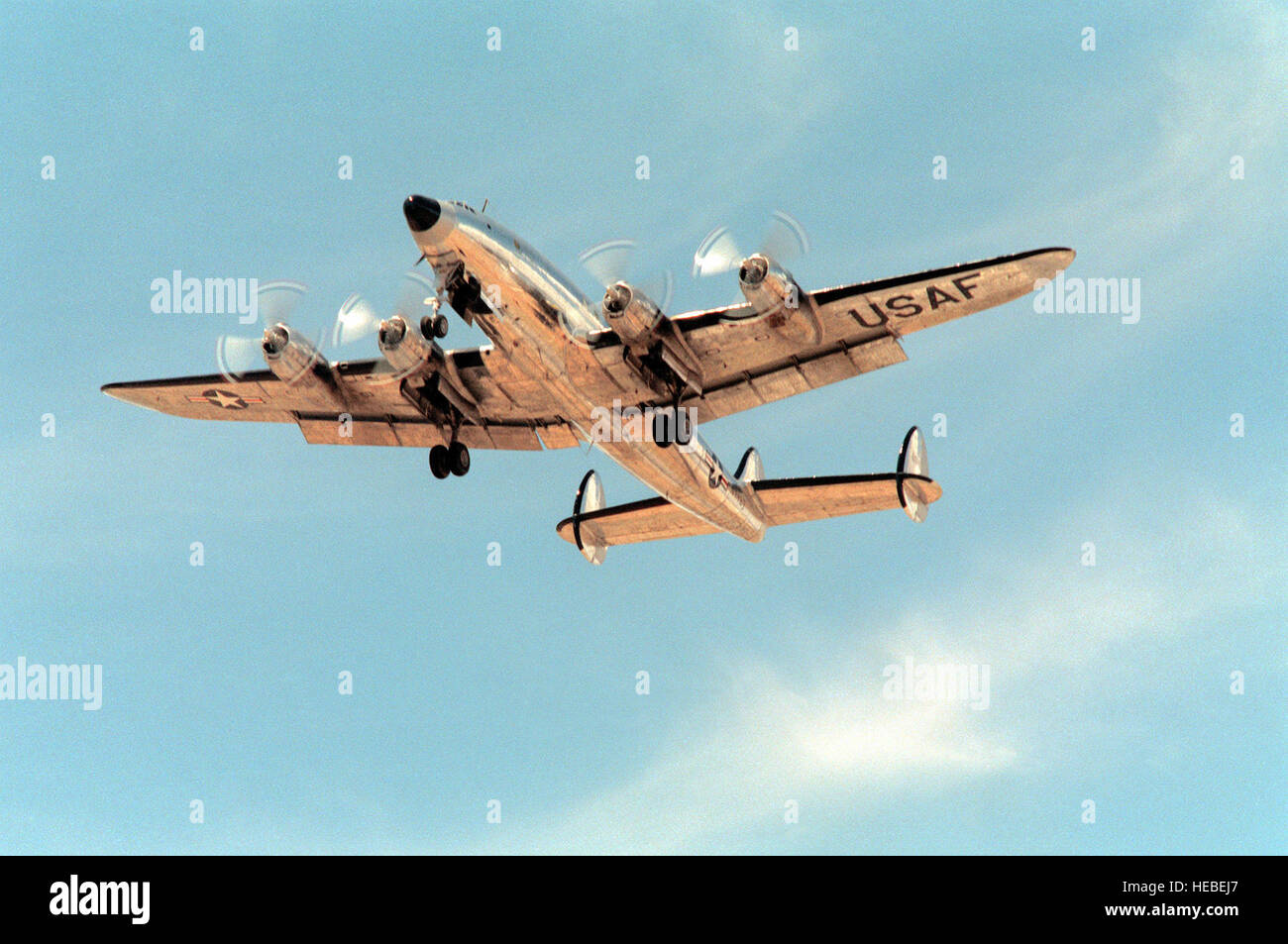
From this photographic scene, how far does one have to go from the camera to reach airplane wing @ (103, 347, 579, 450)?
99.8 ft

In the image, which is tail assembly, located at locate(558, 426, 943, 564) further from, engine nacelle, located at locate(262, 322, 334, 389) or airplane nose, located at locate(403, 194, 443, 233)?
airplane nose, located at locate(403, 194, 443, 233)

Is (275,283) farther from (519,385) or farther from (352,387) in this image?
(519,385)

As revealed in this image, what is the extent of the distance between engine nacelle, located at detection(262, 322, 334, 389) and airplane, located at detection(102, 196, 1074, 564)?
5cm

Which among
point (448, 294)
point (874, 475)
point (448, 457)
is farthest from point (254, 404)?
point (874, 475)

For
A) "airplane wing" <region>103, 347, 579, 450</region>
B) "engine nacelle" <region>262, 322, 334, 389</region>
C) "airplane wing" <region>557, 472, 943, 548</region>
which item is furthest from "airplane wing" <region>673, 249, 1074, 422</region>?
"engine nacelle" <region>262, 322, 334, 389</region>

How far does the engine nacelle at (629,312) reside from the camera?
26656 millimetres

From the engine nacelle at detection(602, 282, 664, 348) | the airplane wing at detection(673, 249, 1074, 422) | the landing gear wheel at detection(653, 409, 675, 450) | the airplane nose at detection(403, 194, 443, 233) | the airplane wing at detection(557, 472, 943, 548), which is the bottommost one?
the airplane wing at detection(557, 472, 943, 548)

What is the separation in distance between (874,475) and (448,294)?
11.1m

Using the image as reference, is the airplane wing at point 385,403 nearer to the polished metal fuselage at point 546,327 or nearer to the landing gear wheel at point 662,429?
the polished metal fuselage at point 546,327

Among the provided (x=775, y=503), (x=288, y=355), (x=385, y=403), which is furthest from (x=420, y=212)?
(x=775, y=503)

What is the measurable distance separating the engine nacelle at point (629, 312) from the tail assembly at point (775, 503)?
23.1 ft

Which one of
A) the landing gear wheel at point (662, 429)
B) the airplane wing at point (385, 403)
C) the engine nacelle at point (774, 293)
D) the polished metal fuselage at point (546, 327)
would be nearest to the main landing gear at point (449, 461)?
the airplane wing at point (385, 403)

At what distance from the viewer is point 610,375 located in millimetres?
28109

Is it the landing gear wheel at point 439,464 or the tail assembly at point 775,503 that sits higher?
the landing gear wheel at point 439,464
